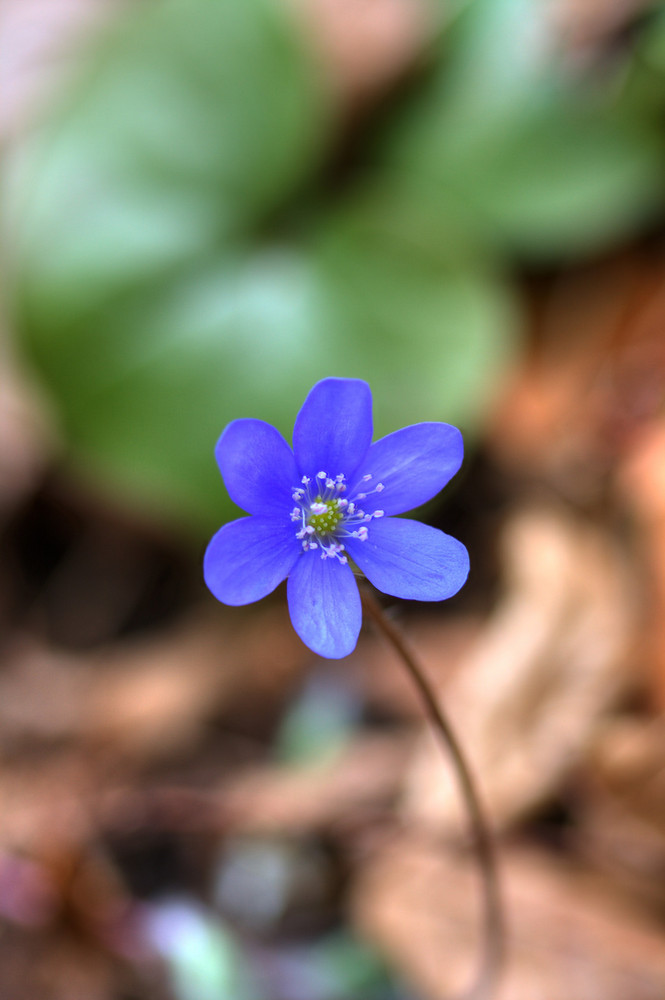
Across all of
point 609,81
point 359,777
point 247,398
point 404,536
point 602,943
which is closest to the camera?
point 404,536

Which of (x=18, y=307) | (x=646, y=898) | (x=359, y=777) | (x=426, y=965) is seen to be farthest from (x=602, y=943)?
(x=18, y=307)

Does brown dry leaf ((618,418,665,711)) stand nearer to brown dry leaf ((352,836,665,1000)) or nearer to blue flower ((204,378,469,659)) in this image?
brown dry leaf ((352,836,665,1000))

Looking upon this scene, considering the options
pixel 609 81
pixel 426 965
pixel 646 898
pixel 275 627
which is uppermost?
pixel 609 81

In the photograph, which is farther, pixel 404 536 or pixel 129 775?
pixel 129 775

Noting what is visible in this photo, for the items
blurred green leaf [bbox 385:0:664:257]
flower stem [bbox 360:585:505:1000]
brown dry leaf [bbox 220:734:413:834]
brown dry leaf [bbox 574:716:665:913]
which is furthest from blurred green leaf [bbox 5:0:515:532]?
flower stem [bbox 360:585:505:1000]

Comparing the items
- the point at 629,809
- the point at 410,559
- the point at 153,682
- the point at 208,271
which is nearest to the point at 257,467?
the point at 410,559

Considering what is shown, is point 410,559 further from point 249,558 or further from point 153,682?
point 153,682

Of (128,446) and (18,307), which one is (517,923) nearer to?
(128,446)
